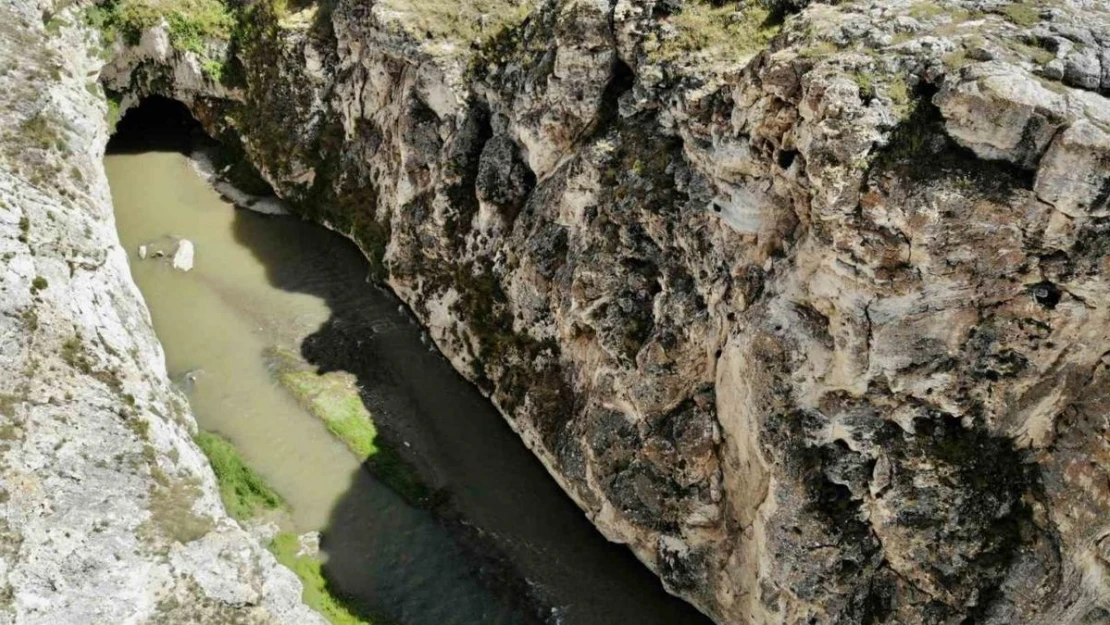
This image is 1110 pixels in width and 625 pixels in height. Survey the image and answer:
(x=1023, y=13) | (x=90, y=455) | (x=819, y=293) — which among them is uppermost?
(x=1023, y=13)

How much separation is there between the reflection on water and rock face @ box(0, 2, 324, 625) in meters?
3.38

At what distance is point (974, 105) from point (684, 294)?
8.74 meters

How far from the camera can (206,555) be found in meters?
21.5

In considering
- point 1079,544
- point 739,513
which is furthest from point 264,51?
point 1079,544

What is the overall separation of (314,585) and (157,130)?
2893 centimetres

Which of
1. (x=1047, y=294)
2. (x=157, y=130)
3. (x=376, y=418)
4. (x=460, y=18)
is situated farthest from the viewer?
(x=157, y=130)

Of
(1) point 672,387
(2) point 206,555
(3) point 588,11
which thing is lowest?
(2) point 206,555

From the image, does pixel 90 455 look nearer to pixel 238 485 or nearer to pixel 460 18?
pixel 238 485

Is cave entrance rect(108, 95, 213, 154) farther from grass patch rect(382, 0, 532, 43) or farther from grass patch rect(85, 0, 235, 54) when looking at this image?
grass patch rect(382, 0, 532, 43)

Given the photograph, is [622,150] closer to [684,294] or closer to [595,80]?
[595,80]

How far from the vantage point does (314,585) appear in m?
25.9

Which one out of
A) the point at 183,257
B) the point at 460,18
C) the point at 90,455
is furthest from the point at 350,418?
the point at 460,18

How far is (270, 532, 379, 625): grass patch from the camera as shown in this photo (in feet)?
82.4

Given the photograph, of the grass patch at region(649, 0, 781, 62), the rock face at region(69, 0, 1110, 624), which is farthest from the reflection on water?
the grass patch at region(649, 0, 781, 62)
